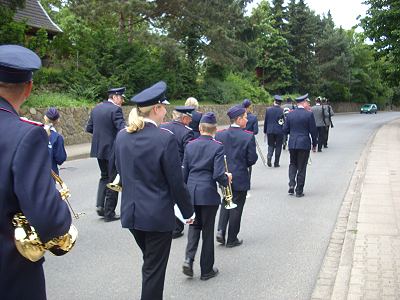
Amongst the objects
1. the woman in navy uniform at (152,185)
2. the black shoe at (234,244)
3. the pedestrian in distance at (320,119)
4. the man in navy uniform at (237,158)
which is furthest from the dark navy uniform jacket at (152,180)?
the pedestrian in distance at (320,119)

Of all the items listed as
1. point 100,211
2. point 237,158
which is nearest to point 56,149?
point 100,211

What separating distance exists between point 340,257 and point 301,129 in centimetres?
441

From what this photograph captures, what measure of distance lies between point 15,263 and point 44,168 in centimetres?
48

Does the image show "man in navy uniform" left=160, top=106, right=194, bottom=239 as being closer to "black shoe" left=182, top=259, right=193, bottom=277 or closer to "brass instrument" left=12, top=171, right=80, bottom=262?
"black shoe" left=182, top=259, right=193, bottom=277

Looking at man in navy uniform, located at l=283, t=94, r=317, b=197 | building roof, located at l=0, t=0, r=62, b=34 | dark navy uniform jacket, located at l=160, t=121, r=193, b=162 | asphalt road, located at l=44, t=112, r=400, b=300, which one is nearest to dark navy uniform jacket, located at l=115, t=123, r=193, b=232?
asphalt road, located at l=44, t=112, r=400, b=300

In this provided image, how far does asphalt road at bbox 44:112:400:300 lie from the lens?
4996 millimetres

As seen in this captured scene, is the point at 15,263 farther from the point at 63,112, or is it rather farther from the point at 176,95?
the point at 176,95

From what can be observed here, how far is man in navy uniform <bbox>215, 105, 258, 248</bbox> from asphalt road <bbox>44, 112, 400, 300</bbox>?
1.25 ft

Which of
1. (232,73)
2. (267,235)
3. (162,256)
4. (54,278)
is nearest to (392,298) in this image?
(162,256)

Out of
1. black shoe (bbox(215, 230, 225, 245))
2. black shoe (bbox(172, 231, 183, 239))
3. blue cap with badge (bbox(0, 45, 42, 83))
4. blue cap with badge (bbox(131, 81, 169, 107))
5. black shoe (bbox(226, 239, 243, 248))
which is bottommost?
black shoe (bbox(172, 231, 183, 239))

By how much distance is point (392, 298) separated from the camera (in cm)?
457

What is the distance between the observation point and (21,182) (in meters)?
2.25

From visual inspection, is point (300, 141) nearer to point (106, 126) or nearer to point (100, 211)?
point (106, 126)

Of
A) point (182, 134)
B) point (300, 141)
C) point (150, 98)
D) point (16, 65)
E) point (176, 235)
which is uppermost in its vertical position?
point (16, 65)
